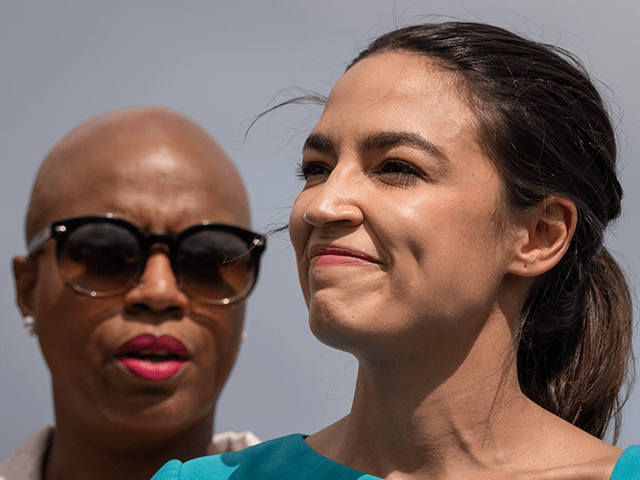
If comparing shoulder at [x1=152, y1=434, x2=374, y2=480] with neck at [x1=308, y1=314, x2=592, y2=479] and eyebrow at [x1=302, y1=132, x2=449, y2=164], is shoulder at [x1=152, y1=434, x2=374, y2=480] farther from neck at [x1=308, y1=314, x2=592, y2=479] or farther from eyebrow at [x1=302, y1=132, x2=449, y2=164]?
eyebrow at [x1=302, y1=132, x2=449, y2=164]

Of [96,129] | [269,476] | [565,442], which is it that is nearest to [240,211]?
[96,129]

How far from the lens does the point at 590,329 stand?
216 cm

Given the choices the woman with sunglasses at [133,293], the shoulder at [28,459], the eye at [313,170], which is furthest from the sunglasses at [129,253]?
the eye at [313,170]

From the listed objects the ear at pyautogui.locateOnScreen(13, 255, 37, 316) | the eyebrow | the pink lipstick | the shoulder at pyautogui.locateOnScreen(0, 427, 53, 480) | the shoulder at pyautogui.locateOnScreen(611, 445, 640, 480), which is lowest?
the shoulder at pyautogui.locateOnScreen(0, 427, 53, 480)

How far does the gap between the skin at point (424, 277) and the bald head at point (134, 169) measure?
113 cm

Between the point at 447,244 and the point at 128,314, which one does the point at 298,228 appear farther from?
the point at 128,314

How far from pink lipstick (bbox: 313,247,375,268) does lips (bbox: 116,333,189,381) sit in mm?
1235

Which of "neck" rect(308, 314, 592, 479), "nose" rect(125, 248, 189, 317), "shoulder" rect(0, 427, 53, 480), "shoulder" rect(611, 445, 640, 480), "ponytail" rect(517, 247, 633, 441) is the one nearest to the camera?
"shoulder" rect(611, 445, 640, 480)

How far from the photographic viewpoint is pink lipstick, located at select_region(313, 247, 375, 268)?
68.1 inches

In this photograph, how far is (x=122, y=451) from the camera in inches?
116

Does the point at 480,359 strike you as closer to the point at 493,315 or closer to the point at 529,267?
the point at 493,315

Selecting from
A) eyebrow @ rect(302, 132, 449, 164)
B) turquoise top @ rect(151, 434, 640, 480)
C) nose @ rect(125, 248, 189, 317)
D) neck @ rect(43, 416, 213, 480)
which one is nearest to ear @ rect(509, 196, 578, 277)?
eyebrow @ rect(302, 132, 449, 164)

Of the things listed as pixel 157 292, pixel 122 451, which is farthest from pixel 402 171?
pixel 122 451

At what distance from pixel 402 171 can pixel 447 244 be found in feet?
0.61
